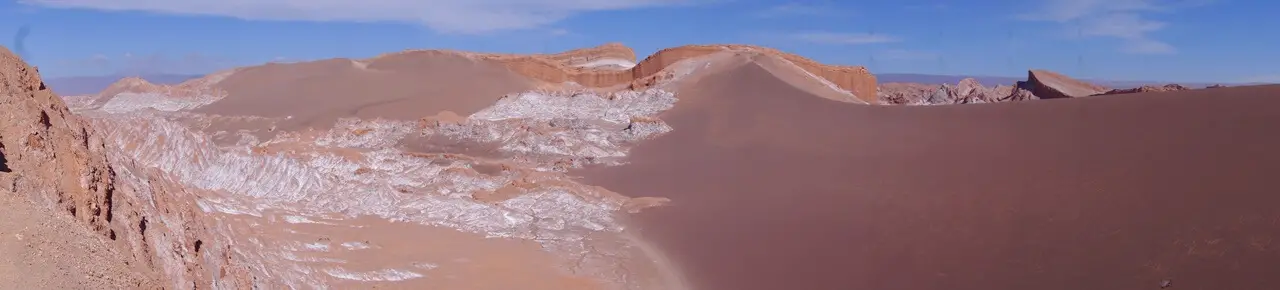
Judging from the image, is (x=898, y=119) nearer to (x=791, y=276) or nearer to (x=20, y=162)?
(x=791, y=276)

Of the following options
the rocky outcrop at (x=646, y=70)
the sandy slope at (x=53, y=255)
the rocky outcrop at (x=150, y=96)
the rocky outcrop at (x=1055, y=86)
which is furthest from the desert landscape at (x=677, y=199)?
the rocky outcrop at (x=1055, y=86)

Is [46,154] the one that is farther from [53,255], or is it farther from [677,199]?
[677,199]

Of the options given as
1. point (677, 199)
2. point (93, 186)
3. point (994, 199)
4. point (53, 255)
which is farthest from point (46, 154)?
point (677, 199)

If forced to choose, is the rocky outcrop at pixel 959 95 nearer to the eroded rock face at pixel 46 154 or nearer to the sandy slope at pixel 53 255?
the eroded rock face at pixel 46 154

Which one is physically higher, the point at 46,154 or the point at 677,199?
the point at 46,154

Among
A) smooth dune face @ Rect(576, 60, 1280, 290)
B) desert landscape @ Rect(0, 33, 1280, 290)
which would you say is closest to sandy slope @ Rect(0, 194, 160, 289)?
desert landscape @ Rect(0, 33, 1280, 290)

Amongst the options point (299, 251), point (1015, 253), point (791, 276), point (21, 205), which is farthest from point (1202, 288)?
point (21, 205)
